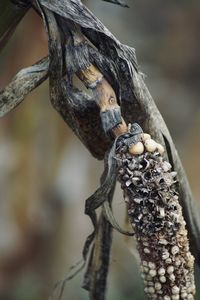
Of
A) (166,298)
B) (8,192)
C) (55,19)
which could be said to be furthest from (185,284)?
(8,192)

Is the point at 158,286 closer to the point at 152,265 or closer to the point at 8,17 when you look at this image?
the point at 152,265

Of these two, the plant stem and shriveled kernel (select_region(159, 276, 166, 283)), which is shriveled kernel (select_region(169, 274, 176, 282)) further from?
the plant stem

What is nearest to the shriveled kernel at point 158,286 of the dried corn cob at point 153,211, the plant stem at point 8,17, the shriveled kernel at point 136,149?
the dried corn cob at point 153,211

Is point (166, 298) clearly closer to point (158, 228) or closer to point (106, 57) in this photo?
point (158, 228)

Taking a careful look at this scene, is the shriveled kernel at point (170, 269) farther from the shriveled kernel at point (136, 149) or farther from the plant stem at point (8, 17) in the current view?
the plant stem at point (8, 17)

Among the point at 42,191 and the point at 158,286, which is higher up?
the point at 42,191

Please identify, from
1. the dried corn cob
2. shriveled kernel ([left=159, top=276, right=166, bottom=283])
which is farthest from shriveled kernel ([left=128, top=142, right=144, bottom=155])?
shriveled kernel ([left=159, top=276, right=166, bottom=283])

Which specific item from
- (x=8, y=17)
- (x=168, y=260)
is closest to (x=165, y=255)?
(x=168, y=260)
